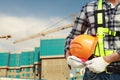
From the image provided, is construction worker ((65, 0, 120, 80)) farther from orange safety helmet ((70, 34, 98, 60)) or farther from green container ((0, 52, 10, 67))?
green container ((0, 52, 10, 67))

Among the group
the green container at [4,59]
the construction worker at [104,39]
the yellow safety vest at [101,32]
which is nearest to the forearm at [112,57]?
the construction worker at [104,39]

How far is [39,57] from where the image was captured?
9269 cm

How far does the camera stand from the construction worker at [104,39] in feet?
11.5

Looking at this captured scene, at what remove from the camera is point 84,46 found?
364cm

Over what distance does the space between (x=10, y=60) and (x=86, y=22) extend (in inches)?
3861

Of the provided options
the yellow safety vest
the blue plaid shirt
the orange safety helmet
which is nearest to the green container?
the blue plaid shirt

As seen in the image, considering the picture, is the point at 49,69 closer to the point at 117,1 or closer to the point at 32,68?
the point at 32,68

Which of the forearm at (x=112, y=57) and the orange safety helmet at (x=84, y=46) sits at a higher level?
the orange safety helmet at (x=84, y=46)

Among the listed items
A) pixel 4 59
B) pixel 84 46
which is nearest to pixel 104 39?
pixel 84 46

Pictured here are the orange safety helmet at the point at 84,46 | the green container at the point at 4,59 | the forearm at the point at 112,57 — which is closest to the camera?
the forearm at the point at 112,57

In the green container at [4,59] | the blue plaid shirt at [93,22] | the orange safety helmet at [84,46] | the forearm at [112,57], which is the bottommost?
the forearm at [112,57]

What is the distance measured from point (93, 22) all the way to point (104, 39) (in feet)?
1.08

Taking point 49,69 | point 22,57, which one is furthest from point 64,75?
point 22,57

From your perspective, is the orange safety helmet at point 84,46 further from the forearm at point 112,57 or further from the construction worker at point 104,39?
the forearm at point 112,57
